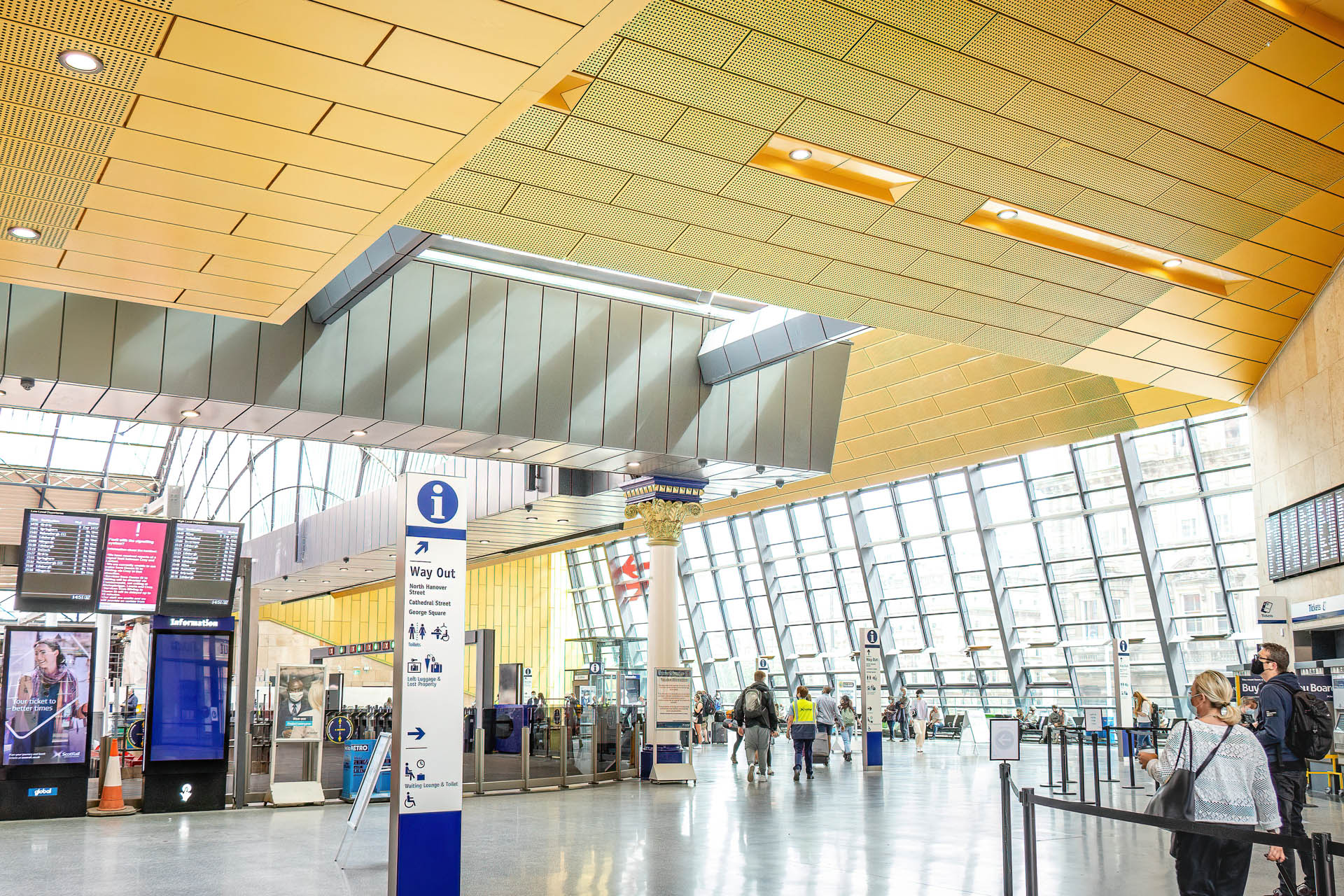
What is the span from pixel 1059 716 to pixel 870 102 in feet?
71.9

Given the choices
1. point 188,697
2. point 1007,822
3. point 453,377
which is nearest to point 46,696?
point 188,697

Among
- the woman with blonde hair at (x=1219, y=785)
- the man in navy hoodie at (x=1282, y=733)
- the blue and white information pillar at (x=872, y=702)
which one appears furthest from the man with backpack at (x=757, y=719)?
the woman with blonde hair at (x=1219, y=785)

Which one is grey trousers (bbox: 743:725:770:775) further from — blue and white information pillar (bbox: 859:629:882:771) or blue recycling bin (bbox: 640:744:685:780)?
blue and white information pillar (bbox: 859:629:882:771)

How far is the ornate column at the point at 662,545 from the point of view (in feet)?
58.0

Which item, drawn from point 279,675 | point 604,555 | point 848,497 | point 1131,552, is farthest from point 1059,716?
point 604,555

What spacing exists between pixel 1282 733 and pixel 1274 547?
7623 mm

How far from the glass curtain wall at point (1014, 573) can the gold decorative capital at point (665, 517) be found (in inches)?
187

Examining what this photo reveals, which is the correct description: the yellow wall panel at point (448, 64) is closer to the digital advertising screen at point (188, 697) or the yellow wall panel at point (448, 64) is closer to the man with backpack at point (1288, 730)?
the man with backpack at point (1288, 730)

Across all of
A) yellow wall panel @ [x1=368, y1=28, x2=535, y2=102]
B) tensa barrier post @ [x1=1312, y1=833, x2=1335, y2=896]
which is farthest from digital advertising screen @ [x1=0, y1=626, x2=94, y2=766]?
tensa barrier post @ [x1=1312, y1=833, x2=1335, y2=896]

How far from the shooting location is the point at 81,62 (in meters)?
5.47

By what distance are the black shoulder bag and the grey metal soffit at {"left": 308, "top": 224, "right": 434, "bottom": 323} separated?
7462mm

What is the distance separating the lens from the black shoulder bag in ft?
17.2

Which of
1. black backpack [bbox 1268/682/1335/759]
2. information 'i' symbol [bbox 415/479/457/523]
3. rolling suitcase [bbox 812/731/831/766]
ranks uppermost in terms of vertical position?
information 'i' symbol [bbox 415/479/457/523]

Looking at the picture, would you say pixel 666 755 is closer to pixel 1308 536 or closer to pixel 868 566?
pixel 1308 536
